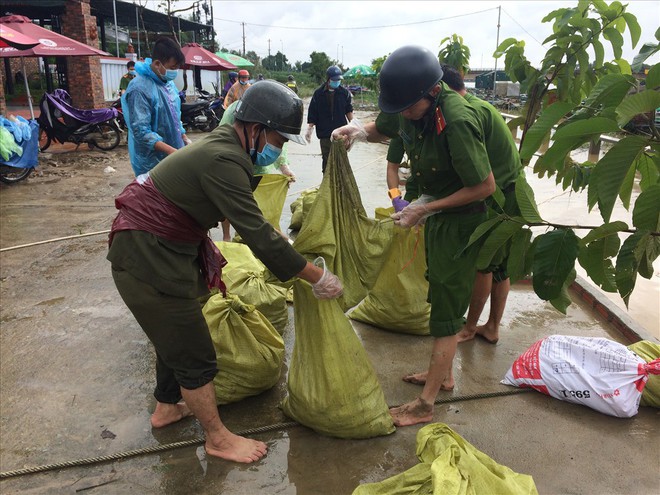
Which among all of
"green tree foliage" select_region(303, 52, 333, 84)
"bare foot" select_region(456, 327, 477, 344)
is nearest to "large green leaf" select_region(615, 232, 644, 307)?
"bare foot" select_region(456, 327, 477, 344)

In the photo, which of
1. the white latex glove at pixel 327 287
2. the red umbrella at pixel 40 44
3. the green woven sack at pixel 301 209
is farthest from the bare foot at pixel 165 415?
the red umbrella at pixel 40 44

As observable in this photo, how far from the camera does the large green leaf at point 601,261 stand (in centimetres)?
125

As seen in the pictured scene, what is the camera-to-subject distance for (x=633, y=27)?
1.96 meters

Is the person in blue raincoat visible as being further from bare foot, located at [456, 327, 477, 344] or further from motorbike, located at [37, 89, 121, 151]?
motorbike, located at [37, 89, 121, 151]

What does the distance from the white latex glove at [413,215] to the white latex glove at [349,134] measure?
395mm

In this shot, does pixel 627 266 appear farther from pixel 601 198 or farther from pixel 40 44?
pixel 40 44

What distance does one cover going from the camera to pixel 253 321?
8.85ft

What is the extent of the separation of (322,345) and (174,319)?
62 centimetres

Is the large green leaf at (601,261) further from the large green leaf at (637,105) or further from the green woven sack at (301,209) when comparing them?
the green woven sack at (301,209)

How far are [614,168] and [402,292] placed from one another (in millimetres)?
2236

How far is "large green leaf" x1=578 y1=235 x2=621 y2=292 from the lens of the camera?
49.2 inches

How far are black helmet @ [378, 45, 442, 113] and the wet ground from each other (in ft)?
4.82

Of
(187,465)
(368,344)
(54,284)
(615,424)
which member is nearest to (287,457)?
(187,465)

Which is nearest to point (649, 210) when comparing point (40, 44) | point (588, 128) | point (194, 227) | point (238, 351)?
point (588, 128)
